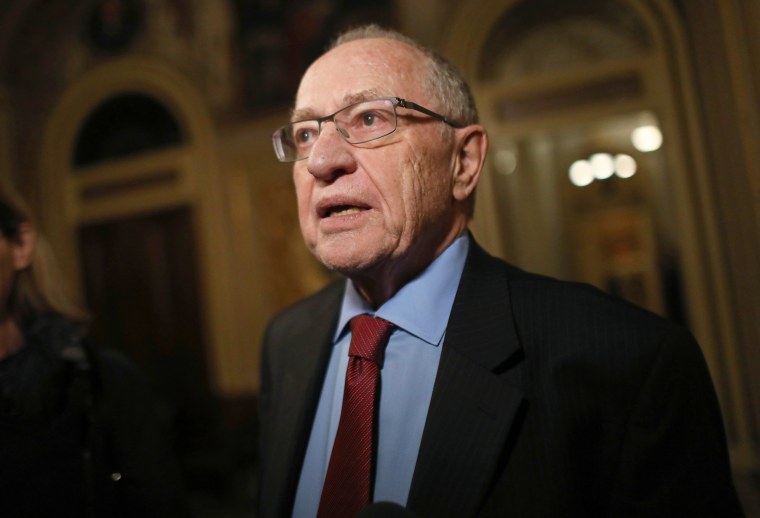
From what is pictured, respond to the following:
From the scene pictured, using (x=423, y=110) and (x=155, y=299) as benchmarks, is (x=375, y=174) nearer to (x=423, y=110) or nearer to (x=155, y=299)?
(x=423, y=110)

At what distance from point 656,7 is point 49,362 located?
16.1 ft

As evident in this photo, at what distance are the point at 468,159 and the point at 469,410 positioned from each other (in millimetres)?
612

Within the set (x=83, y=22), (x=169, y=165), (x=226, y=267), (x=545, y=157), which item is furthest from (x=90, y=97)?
(x=545, y=157)

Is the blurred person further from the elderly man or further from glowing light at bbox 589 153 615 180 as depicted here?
glowing light at bbox 589 153 615 180

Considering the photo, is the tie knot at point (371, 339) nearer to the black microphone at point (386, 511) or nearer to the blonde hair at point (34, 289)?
the black microphone at point (386, 511)

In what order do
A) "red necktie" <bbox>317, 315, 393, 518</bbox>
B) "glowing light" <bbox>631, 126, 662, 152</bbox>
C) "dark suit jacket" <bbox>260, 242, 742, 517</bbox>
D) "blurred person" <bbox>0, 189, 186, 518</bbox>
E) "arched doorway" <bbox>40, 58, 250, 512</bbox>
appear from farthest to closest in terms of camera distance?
1. "glowing light" <bbox>631, 126, 662, 152</bbox>
2. "arched doorway" <bbox>40, 58, 250, 512</bbox>
3. "blurred person" <bbox>0, 189, 186, 518</bbox>
4. "red necktie" <bbox>317, 315, 393, 518</bbox>
5. "dark suit jacket" <bbox>260, 242, 742, 517</bbox>

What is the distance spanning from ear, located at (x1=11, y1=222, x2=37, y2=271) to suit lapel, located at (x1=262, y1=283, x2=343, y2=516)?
0.82 m

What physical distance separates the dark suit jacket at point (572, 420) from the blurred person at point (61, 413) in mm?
973

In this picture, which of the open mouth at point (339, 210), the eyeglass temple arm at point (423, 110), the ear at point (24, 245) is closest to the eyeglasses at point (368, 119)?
the eyeglass temple arm at point (423, 110)

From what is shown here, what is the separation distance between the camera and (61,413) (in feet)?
5.21

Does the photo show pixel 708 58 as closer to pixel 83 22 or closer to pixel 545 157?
pixel 545 157

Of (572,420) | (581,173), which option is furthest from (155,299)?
(572,420)

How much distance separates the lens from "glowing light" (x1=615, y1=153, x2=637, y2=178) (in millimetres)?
7668

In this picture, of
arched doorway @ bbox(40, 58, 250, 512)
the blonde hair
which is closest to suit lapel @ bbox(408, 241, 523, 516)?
the blonde hair
